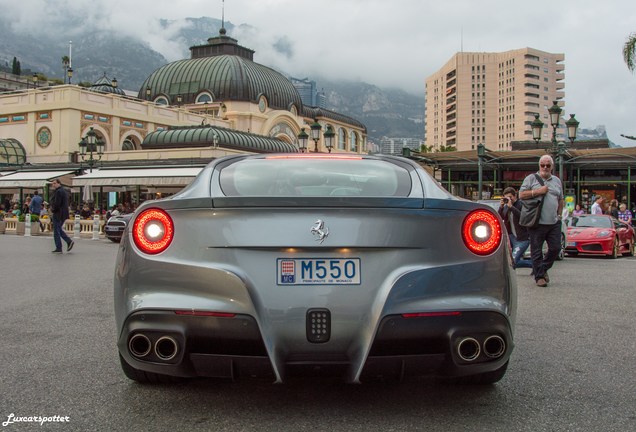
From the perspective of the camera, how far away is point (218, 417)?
3.32 metres

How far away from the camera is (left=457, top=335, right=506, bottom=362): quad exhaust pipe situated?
3.16 m

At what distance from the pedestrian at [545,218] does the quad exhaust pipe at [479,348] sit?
6.20m

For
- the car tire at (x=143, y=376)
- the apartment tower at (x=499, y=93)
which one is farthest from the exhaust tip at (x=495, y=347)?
the apartment tower at (x=499, y=93)

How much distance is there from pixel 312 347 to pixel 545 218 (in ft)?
22.4

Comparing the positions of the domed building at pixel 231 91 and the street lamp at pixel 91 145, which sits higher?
the domed building at pixel 231 91

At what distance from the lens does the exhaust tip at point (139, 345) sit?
126 inches

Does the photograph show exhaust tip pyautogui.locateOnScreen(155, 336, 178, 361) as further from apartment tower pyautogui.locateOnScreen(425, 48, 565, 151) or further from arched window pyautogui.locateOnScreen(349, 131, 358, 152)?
apartment tower pyautogui.locateOnScreen(425, 48, 565, 151)

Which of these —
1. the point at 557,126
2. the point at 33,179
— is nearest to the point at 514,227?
the point at 557,126

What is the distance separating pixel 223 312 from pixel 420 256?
947mm

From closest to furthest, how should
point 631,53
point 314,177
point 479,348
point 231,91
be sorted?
point 479,348 < point 314,177 < point 631,53 < point 231,91

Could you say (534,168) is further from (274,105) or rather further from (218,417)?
(274,105)

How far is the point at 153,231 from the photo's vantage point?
3.32m

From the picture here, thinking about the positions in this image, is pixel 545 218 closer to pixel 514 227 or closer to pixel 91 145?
pixel 514 227

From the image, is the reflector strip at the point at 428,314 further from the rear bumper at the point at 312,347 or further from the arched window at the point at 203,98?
the arched window at the point at 203,98
